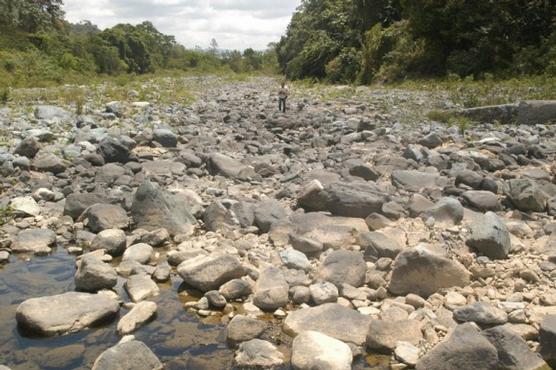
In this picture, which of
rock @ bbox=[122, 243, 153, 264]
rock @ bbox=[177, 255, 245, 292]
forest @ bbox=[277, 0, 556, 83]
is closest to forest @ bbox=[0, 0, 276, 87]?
forest @ bbox=[277, 0, 556, 83]

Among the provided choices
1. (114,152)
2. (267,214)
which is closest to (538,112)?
(267,214)

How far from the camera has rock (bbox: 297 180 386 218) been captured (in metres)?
6.59

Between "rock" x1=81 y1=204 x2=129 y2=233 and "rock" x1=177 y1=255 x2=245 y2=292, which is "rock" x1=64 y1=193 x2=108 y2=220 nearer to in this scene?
"rock" x1=81 y1=204 x2=129 y2=233

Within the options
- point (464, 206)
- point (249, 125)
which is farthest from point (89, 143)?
point (464, 206)

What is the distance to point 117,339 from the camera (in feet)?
13.7

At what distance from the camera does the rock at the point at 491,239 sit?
207 inches

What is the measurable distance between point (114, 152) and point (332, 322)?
6.57 m

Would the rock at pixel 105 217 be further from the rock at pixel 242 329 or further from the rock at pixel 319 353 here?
the rock at pixel 319 353

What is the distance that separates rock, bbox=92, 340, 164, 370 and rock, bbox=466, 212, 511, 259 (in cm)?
339

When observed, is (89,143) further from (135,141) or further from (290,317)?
(290,317)

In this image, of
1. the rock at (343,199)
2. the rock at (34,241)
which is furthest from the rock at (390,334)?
the rock at (34,241)

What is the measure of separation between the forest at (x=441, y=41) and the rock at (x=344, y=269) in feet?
50.8

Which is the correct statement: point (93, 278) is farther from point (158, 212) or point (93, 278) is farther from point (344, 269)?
point (344, 269)

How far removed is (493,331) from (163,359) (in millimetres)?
2431
